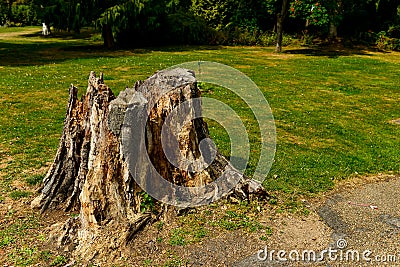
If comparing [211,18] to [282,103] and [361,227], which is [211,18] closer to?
[282,103]

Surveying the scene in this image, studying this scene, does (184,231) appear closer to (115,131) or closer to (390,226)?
(115,131)

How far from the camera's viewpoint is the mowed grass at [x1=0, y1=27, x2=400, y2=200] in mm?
7723

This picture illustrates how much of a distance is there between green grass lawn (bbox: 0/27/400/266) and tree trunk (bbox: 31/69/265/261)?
370 mm

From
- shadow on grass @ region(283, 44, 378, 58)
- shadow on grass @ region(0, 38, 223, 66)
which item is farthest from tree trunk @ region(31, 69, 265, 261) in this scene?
shadow on grass @ region(283, 44, 378, 58)

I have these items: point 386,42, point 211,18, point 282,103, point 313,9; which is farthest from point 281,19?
point 282,103

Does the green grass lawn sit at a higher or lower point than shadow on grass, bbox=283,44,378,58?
lower

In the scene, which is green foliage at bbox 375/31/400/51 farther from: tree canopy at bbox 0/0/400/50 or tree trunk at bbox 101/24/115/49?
tree trunk at bbox 101/24/115/49

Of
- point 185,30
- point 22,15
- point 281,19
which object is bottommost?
point 185,30

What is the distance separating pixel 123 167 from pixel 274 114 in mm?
7135

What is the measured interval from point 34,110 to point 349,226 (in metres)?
8.69

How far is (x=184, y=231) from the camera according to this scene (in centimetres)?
518

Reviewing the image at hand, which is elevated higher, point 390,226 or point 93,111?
point 93,111

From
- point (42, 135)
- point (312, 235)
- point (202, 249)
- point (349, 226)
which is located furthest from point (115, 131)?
point (42, 135)

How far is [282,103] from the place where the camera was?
12.7m
